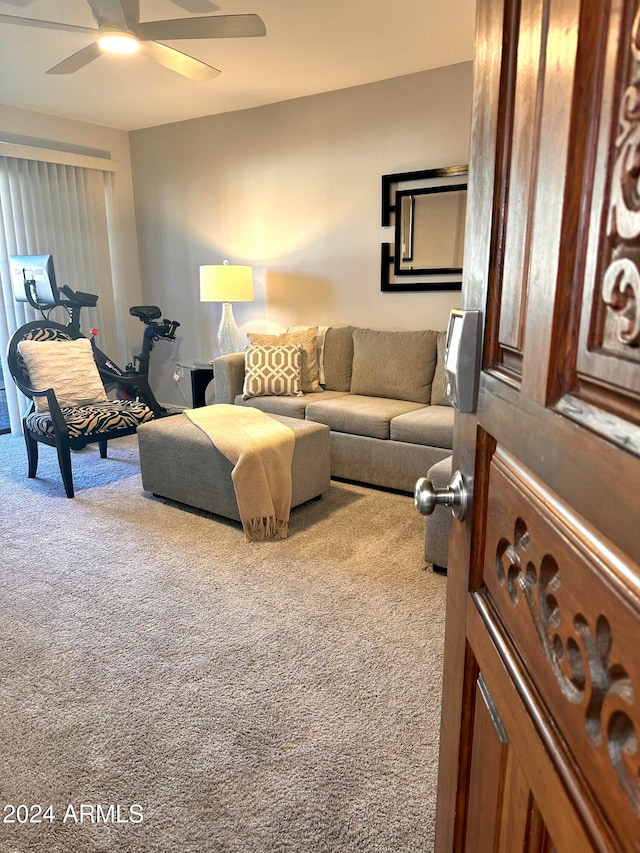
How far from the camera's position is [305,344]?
4.25 metres

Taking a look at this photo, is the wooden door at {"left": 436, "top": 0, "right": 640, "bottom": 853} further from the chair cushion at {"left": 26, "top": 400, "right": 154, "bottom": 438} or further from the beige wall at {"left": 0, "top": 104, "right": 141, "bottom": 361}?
the beige wall at {"left": 0, "top": 104, "right": 141, "bottom": 361}

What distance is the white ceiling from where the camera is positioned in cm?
291

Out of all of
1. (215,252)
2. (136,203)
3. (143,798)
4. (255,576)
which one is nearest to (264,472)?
(255,576)

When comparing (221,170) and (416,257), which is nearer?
(416,257)

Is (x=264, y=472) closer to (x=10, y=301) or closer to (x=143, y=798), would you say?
(x=143, y=798)

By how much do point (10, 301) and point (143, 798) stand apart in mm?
4360

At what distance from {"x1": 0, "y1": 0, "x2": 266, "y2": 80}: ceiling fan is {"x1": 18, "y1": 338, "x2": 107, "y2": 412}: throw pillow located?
71.8 inches

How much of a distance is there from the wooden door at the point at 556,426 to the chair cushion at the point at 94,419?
10.7ft

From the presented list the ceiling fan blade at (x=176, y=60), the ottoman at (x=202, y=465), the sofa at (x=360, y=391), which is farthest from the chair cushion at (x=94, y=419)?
the ceiling fan blade at (x=176, y=60)

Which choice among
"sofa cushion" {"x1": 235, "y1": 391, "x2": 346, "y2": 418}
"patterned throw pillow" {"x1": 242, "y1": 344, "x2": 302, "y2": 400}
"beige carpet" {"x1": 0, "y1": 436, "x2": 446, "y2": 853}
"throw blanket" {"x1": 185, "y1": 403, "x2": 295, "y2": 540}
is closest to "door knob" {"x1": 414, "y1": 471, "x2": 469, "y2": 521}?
"beige carpet" {"x1": 0, "y1": 436, "x2": 446, "y2": 853}

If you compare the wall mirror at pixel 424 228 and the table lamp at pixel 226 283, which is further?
the table lamp at pixel 226 283

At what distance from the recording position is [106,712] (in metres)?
1.73

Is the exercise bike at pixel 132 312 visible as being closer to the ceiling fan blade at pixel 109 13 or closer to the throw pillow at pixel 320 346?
the throw pillow at pixel 320 346

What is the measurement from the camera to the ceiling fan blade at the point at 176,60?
8.96 ft
